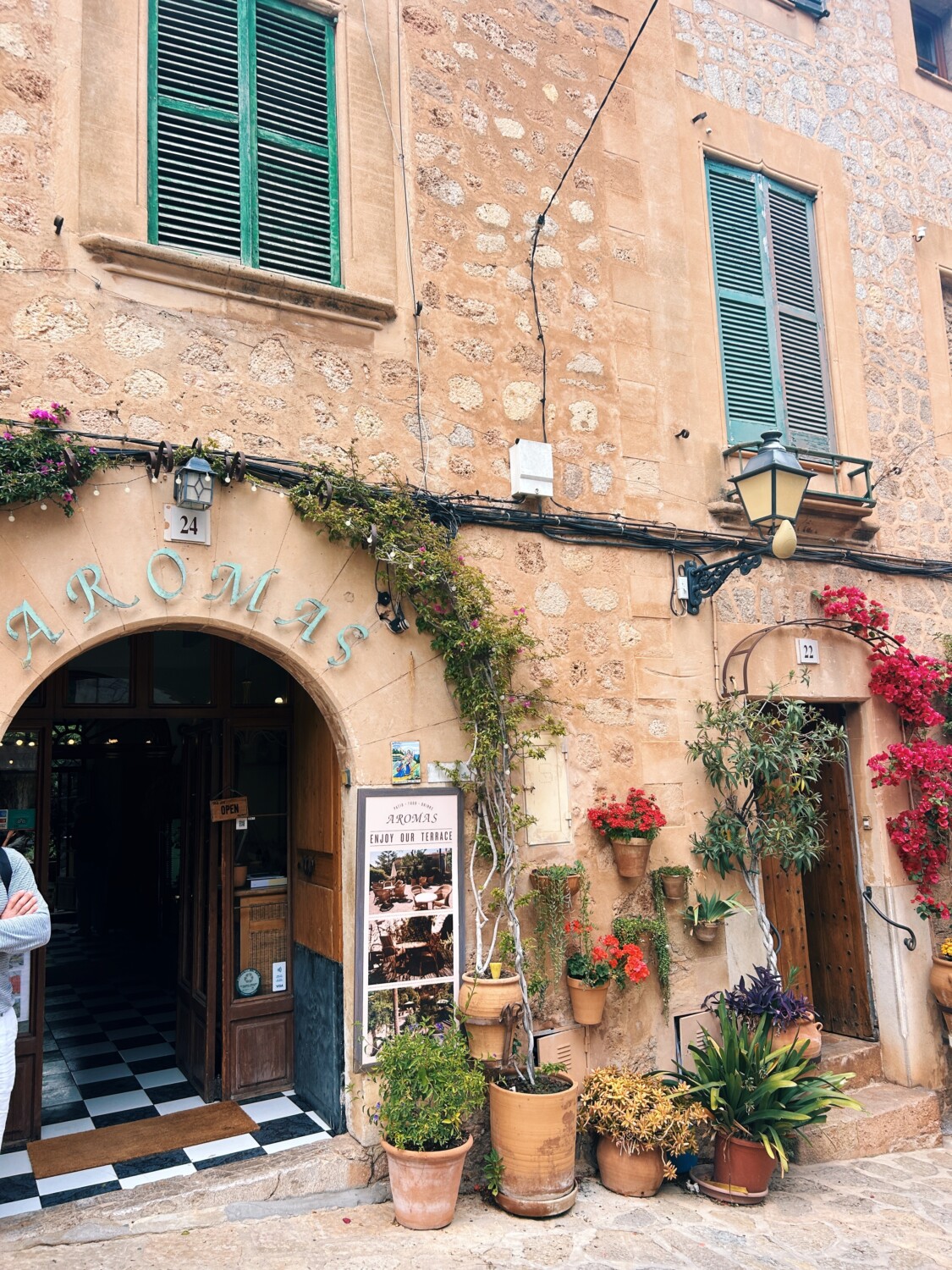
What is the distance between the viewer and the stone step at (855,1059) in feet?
20.5

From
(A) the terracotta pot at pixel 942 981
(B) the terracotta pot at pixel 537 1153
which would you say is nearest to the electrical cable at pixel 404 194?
(B) the terracotta pot at pixel 537 1153

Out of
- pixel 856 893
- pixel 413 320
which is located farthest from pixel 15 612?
pixel 856 893

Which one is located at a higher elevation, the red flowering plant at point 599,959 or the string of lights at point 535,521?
the string of lights at point 535,521

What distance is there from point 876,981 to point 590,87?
643 cm

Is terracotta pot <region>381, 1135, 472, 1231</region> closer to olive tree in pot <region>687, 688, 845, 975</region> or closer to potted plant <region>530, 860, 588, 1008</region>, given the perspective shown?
potted plant <region>530, 860, 588, 1008</region>

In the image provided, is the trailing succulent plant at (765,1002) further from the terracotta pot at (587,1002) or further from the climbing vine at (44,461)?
the climbing vine at (44,461)

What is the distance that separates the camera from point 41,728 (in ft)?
17.4

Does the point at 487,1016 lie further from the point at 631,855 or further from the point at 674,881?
the point at 674,881

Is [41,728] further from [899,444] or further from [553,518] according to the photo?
[899,444]

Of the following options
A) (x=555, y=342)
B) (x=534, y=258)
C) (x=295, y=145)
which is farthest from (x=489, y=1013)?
(x=295, y=145)

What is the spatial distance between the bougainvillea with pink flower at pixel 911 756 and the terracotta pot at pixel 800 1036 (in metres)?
1.64

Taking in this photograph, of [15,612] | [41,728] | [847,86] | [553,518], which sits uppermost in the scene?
[847,86]

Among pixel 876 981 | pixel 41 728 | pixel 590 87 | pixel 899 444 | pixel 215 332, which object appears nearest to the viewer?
pixel 215 332

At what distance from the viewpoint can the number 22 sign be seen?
4.42m
